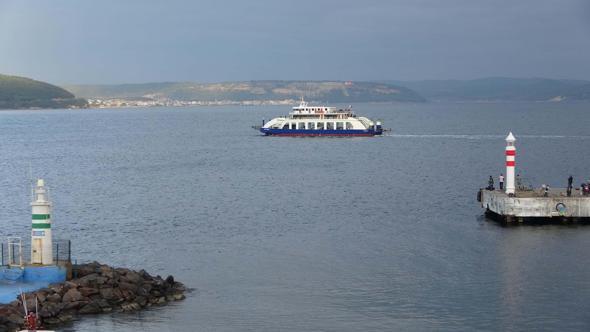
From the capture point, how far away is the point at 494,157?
86.4 meters

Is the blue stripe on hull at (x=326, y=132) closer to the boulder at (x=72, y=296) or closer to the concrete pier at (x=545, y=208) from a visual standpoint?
the concrete pier at (x=545, y=208)

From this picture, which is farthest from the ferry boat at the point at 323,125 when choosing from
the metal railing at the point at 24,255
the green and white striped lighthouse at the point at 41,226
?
the green and white striped lighthouse at the point at 41,226

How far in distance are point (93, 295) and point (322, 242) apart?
1439 cm

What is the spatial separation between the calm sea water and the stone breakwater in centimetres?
53

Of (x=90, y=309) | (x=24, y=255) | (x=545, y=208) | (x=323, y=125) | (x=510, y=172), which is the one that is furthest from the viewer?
(x=323, y=125)

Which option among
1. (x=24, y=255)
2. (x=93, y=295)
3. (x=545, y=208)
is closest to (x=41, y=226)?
(x=93, y=295)

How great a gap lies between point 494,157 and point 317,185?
28.9 m

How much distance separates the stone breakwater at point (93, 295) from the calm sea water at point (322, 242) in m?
0.53

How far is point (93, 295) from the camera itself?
84.6ft

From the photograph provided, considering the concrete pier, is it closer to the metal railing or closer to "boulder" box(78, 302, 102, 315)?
the metal railing

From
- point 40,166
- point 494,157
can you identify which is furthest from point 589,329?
point 40,166

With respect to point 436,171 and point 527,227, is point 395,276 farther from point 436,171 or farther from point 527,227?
point 436,171

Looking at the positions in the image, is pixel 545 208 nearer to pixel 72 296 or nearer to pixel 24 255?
pixel 24 255

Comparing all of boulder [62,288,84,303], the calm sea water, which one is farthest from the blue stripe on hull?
boulder [62,288,84,303]
